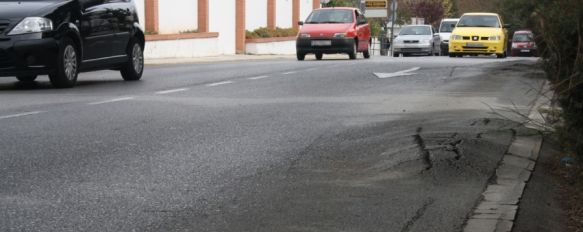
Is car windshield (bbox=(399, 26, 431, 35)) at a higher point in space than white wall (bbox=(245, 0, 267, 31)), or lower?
lower

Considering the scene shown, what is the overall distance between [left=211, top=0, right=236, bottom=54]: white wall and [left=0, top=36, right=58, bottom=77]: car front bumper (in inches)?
1145

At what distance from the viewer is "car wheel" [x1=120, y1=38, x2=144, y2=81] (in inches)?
739

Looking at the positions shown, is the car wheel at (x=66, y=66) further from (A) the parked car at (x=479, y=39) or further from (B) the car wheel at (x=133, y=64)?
(A) the parked car at (x=479, y=39)

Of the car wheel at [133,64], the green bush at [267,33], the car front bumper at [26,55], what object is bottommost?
the green bush at [267,33]

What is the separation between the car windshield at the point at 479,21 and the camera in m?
39.5

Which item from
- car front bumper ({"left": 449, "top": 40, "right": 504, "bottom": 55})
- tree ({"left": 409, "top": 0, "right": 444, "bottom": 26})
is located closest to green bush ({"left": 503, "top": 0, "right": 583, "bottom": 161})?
car front bumper ({"left": 449, "top": 40, "right": 504, "bottom": 55})

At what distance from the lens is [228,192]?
22.4 ft

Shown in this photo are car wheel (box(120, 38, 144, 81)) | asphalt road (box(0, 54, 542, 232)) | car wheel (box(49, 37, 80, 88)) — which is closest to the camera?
asphalt road (box(0, 54, 542, 232))

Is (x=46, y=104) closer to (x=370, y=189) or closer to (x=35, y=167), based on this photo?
(x=35, y=167)

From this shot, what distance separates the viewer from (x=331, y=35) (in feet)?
109

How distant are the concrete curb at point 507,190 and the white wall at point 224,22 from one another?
120 ft

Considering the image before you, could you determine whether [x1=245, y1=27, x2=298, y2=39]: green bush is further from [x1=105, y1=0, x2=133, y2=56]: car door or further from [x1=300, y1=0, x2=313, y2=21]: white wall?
[x1=105, y1=0, x2=133, y2=56]: car door

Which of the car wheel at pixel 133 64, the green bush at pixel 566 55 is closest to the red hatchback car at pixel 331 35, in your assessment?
the car wheel at pixel 133 64

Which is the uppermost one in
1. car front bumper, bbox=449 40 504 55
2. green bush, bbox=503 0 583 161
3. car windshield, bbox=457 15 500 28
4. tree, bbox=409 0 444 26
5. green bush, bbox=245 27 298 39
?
green bush, bbox=503 0 583 161
